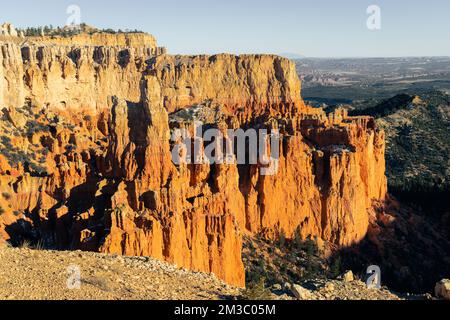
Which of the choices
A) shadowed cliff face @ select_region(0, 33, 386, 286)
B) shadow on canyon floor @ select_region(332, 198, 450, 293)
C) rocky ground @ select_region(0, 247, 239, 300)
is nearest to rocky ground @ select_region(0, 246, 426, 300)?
rocky ground @ select_region(0, 247, 239, 300)

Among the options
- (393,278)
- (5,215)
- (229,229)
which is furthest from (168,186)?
(393,278)

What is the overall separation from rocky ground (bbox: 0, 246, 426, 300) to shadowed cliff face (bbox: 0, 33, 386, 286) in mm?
8421

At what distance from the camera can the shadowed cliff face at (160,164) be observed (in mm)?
30734

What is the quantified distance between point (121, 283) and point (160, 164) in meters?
19.4

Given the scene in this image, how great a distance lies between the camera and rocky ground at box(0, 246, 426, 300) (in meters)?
14.5

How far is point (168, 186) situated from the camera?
32.5 metres

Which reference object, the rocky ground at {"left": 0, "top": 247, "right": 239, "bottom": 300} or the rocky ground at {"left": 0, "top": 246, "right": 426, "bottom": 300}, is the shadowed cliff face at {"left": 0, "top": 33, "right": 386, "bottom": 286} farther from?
the rocky ground at {"left": 0, "top": 246, "right": 426, "bottom": 300}

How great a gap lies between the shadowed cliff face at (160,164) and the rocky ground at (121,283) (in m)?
8.42

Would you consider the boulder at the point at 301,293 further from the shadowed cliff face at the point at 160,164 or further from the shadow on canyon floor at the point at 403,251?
the shadow on canyon floor at the point at 403,251

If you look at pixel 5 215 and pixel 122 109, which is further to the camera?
pixel 122 109

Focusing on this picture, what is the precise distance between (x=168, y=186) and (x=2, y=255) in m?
15.7

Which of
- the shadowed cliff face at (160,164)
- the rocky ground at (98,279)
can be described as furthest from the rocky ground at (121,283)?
the shadowed cliff face at (160,164)

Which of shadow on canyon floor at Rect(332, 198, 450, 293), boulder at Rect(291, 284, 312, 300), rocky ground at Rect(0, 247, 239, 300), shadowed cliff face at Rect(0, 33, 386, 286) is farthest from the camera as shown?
shadow on canyon floor at Rect(332, 198, 450, 293)
